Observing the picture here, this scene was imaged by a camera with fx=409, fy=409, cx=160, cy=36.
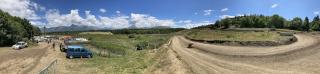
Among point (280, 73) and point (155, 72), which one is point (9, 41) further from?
point (280, 73)

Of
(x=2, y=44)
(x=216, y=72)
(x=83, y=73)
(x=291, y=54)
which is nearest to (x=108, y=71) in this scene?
(x=83, y=73)

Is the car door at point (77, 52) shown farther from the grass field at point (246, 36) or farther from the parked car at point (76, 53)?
the grass field at point (246, 36)

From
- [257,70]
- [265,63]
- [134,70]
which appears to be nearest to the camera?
[257,70]

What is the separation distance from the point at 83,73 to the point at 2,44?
8144cm

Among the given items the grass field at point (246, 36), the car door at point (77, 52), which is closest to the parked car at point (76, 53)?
the car door at point (77, 52)

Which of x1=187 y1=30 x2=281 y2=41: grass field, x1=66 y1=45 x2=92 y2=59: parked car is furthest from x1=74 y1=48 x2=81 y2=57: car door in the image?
x1=187 y1=30 x2=281 y2=41: grass field

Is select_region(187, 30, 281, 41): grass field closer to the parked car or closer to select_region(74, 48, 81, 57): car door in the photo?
the parked car

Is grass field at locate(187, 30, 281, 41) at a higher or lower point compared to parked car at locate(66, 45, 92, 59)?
higher

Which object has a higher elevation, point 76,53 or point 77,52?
point 77,52

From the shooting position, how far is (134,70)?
36375 mm

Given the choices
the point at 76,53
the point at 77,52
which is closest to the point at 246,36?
the point at 77,52

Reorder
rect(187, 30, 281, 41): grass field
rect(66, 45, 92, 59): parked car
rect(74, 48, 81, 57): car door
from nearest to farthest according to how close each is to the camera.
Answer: rect(66, 45, 92, 59): parked car
rect(74, 48, 81, 57): car door
rect(187, 30, 281, 41): grass field

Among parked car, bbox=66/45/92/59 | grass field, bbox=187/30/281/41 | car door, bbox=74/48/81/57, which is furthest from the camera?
grass field, bbox=187/30/281/41

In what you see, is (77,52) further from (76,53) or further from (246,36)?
(246,36)
